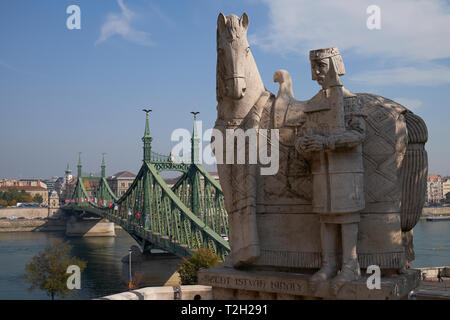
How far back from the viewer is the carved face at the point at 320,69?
267 inches

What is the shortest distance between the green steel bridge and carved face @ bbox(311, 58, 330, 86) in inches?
933

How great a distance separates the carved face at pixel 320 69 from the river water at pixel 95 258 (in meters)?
24.2

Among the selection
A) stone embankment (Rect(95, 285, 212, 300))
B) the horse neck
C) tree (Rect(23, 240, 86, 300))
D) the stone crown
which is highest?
the stone crown

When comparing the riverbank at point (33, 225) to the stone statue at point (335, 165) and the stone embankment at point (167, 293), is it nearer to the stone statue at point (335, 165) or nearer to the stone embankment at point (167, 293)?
the stone embankment at point (167, 293)

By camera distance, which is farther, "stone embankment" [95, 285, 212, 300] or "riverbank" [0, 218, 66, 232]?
"riverbank" [0, 218, 66, 232]

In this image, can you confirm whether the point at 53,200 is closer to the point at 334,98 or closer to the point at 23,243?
the point at 23,243

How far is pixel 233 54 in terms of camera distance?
24.2 ft

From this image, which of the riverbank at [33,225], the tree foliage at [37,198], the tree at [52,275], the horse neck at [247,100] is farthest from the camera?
the tree foliage at [37,198]

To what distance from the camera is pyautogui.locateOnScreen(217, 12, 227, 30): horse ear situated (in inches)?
294

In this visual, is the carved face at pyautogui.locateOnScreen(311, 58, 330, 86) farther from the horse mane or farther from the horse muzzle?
the horse mane

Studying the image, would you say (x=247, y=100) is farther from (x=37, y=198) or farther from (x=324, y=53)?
(x=37, y=198)

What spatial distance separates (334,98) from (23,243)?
5593cm

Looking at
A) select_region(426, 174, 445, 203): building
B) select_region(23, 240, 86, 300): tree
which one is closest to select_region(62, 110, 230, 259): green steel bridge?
select_region(23, 240, 86, 300): tree

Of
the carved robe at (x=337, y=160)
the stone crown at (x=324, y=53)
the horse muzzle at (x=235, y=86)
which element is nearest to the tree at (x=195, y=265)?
the horse muzzle at (x=235, y=86)
